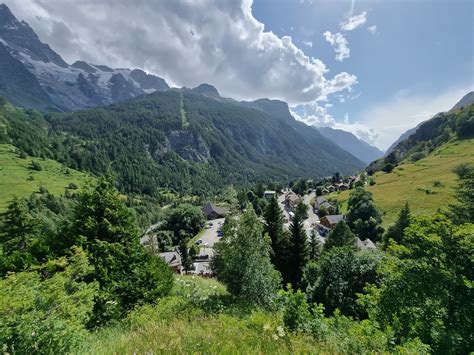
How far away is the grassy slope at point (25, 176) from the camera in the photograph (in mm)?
105875

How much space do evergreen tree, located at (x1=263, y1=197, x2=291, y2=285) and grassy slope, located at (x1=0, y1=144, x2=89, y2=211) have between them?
95951mm

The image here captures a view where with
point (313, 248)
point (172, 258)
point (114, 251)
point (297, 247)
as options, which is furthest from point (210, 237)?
point (114, 251)

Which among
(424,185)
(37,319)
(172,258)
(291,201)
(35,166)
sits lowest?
(172,258)

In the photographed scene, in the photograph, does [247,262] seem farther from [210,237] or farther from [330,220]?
[210,237]

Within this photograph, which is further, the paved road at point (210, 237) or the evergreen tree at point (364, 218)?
the paved road at point (210, 237)

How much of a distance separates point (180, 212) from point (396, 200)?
73.4 meters

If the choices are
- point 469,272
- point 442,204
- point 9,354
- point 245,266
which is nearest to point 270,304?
point 245,266

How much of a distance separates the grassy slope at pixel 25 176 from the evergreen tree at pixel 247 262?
10496cm

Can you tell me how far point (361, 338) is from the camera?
6.47 metres

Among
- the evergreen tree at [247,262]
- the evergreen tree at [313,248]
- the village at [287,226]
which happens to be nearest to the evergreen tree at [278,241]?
the village at [287,226]

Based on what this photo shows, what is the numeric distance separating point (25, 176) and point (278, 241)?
5452 inches

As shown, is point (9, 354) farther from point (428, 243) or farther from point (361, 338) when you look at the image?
point (428, 243)

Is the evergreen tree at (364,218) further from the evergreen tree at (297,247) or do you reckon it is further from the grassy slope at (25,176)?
the grassy slope at (25,176)

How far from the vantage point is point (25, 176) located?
123 meters
